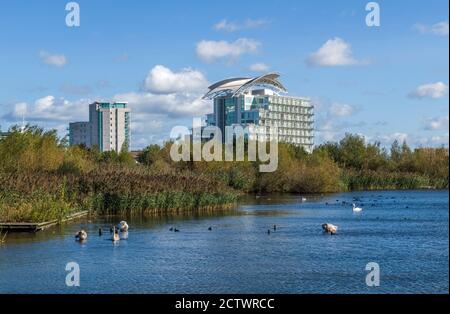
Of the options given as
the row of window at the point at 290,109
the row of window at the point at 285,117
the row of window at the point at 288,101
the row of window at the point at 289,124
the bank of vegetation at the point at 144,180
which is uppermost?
the row of window at the point at 288,101

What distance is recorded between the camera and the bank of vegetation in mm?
30375

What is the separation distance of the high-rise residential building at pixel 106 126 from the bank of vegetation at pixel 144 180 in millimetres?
103578

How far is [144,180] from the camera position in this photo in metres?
36.2

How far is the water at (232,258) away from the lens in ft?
53.6

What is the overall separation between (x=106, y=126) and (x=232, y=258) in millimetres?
169637

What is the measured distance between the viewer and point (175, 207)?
120 ft

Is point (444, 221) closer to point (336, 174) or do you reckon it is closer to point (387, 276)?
point (387, 276)

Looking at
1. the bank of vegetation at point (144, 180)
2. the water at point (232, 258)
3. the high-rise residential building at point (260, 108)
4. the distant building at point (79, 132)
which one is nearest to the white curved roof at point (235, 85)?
the high-rise residential building at point (260, 108)

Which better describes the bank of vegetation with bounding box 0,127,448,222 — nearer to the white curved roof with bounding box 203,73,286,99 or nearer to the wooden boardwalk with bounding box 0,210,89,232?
the wooden boardwalk with bounding box 0,210,89,232

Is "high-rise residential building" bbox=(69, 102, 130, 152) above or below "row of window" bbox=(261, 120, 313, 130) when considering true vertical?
above

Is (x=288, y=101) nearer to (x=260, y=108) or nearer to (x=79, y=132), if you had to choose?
(x=260, y=108)

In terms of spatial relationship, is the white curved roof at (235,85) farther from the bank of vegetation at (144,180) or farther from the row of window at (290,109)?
the bank of vegetation at (144,180)

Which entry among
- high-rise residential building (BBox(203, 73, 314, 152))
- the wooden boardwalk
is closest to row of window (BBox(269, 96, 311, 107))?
high-rise residential building (BBox(203, 73, 314, 152))

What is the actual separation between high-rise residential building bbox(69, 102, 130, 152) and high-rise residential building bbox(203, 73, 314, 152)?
165 feet
